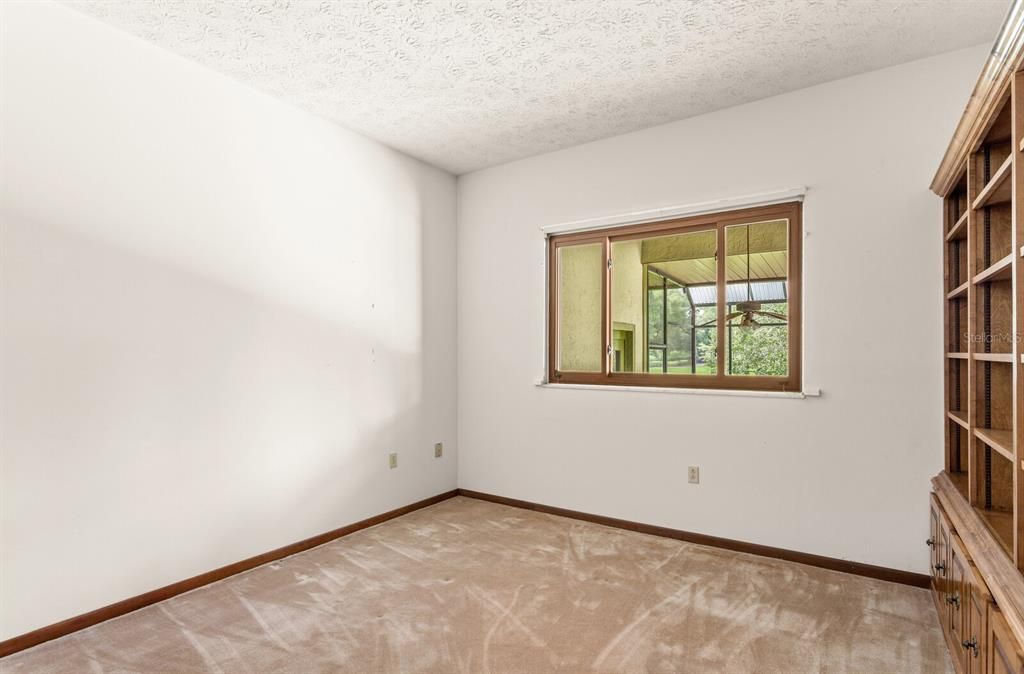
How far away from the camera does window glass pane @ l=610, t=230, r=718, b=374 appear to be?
3639mm

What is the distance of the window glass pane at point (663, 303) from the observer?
3639 millimetres

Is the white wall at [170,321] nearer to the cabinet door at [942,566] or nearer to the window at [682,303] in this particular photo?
the window at [682,303]

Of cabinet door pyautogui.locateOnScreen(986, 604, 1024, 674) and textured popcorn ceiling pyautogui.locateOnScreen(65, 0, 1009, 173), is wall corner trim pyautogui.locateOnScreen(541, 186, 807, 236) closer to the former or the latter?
textured popcorn ceiling pyautogui.locateOnScreen(65, 0, 1009, 173)

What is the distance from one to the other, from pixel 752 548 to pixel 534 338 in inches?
78.5

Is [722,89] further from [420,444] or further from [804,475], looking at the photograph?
[420,444]

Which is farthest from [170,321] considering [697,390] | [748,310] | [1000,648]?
[1000,648]

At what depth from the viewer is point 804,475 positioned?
3.12m

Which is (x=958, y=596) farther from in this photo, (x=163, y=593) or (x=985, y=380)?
(x=163, y=593)

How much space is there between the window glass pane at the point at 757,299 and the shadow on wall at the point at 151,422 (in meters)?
2.42

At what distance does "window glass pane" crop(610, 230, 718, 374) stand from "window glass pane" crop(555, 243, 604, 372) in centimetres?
15

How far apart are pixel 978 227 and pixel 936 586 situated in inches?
62.6

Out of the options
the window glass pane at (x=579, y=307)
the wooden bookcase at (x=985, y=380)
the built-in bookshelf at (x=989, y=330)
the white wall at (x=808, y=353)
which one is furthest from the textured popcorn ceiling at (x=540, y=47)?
the window glass pane at (x=579, y=307)

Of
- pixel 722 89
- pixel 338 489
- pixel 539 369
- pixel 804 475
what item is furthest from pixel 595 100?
pixel 338 489

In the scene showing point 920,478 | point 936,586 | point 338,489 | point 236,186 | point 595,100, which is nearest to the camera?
point 936,586
